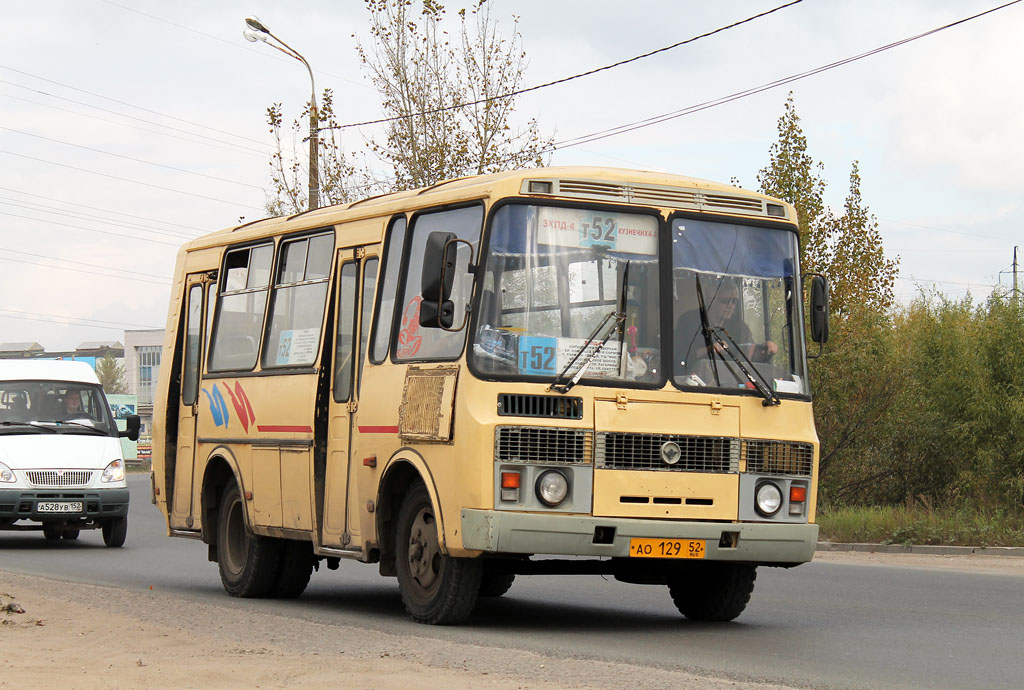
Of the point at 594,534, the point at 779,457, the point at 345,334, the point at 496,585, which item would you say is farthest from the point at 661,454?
the point at 496,585

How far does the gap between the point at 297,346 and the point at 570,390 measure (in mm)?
3781

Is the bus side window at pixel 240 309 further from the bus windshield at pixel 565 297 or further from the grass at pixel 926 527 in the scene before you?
the grass at pixel 926 527

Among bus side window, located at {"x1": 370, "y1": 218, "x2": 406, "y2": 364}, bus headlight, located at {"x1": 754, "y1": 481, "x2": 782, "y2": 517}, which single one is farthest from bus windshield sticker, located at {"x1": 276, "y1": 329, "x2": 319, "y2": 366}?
bus headlight, located at {"x1": 754, "y1": 481, "x2": 782, "y2": 517}

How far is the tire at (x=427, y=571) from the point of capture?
11.8 metres

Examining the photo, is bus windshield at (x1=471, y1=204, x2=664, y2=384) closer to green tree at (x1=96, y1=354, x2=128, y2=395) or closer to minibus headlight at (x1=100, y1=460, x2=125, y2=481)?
minibus headlight at (x1=100, y1=460, x2=125, y2=481)

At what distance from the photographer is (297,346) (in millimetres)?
14336

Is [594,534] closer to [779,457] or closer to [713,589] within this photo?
[779,457]

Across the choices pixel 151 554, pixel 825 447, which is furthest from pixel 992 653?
pixel 825 447

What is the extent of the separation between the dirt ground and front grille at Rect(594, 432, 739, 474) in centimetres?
162

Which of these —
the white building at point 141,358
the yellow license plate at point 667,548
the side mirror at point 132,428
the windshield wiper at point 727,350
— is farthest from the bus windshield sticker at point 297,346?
the white building at point 141,358

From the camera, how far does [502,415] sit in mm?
11227

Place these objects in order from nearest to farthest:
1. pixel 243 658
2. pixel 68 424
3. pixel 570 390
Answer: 1. pixel 243 658
2. pixel 570 390
3. pixel 68 424

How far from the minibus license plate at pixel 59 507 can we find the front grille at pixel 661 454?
1348cm

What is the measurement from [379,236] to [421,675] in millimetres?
5027
